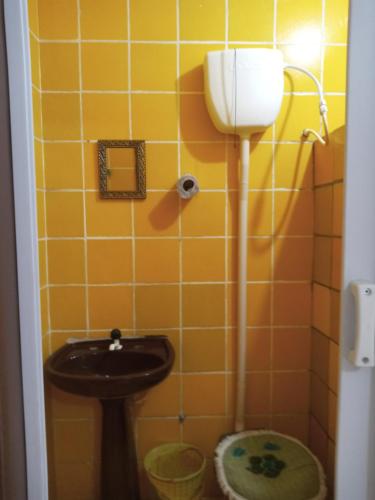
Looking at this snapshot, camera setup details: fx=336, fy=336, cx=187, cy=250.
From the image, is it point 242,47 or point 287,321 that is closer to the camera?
point 242,47

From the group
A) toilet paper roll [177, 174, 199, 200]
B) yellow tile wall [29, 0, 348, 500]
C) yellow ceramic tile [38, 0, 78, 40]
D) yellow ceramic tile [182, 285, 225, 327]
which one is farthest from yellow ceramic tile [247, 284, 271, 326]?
yellow ceramic tile [38, 0, 78, 40]

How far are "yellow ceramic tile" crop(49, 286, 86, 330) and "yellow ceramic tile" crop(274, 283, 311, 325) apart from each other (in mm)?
839

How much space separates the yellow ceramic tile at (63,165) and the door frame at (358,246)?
1083 millimetres

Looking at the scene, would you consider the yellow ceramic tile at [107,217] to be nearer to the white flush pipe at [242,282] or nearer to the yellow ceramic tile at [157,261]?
the yellow ceramic tile at [157,261]

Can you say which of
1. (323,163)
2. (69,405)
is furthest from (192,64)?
(69,405)

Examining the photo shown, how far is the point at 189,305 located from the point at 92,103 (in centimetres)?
92

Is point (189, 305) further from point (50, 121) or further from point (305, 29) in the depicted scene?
point (305, 29)

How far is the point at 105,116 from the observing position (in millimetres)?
1369

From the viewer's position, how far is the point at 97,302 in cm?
143

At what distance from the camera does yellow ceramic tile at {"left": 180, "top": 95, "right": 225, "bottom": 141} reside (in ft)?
4.54

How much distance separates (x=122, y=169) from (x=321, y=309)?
39.5 inches

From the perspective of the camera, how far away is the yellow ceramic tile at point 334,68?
138 cm

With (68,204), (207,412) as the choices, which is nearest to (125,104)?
(68,204)

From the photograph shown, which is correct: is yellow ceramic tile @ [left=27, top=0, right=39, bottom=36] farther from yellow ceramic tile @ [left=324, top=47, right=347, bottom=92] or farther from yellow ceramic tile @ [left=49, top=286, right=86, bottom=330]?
yellow ceramic tile @ [left=324, top=47, right=347, bottom=92]
